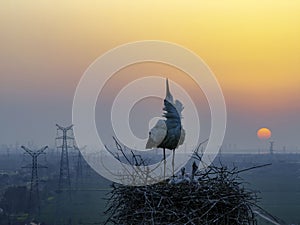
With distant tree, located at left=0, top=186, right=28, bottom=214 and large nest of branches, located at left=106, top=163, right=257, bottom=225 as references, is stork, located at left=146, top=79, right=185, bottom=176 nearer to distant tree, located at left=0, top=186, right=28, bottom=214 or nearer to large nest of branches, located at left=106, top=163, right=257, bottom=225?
large nest of branches, located at left=106, top=163, right=257, bottom=225

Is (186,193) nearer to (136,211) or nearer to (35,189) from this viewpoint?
(136,211)

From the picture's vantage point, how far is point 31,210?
834 inches

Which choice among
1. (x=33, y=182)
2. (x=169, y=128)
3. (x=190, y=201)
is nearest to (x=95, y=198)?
(x=33, y=182)

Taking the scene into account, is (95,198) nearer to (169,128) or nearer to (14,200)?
(14,200)

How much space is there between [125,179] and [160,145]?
0.55 metres

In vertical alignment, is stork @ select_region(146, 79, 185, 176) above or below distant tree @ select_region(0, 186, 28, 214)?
above

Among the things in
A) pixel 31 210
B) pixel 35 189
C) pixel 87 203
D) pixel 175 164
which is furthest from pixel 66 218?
pixel 175 164

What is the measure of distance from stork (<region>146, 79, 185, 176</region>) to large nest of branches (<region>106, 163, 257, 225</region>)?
43 centimetres

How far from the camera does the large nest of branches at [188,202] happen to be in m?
4.18

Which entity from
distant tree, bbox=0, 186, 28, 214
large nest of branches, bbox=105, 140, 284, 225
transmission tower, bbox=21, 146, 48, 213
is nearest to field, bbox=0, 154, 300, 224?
transmission tower, bbox=21, 146, 48, 213

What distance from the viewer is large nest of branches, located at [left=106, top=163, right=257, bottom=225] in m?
4.18

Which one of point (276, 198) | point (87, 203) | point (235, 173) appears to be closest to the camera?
point (235, 173)

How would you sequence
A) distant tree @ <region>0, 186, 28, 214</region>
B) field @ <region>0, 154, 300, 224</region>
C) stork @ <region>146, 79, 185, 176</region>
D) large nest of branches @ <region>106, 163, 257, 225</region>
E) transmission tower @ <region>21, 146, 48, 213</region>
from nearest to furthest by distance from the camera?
large nest of branches @ <region>106, 163, 257, 225</region>
stork @ <region>146, 79, 185, 176</region>
field @ <region>0, 154, 300, 224</region>
transmission tower @ <region>21, 146, 48, 213</region>
distant tree @ <region>0, 186, 28, 214</region>

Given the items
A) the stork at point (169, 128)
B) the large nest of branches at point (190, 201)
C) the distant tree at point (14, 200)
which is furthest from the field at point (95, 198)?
the large nest of branches at point (190, 201)
